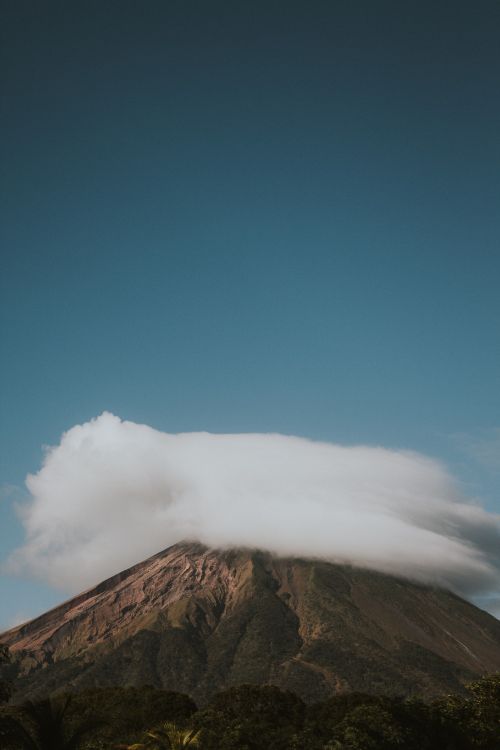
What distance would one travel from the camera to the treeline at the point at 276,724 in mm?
23250

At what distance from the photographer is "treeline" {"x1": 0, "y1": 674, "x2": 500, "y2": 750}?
23250 mm

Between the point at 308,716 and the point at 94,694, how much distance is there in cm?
5620

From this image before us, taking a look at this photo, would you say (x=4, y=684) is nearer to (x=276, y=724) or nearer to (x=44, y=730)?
(x=44, y=730)

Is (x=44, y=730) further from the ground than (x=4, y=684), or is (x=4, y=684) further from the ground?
(x=4, y=684)

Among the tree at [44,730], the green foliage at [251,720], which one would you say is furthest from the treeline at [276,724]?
the green foliage at [251,720]

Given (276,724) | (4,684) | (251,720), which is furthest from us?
(276,724)

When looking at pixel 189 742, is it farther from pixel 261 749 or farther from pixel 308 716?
pixel 308 716

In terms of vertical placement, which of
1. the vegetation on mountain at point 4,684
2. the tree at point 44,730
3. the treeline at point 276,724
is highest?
the vegetation on mountain at point 4,684

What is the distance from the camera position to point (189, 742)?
30656mm

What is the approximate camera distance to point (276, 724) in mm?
91750

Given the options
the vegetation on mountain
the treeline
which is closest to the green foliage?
the treeline

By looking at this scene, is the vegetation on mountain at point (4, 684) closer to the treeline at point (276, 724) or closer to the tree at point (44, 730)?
the treeline at point (276, 724)

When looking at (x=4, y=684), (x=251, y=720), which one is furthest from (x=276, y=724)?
(x=4, y=684)

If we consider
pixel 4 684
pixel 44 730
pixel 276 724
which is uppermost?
pixel 4 684
